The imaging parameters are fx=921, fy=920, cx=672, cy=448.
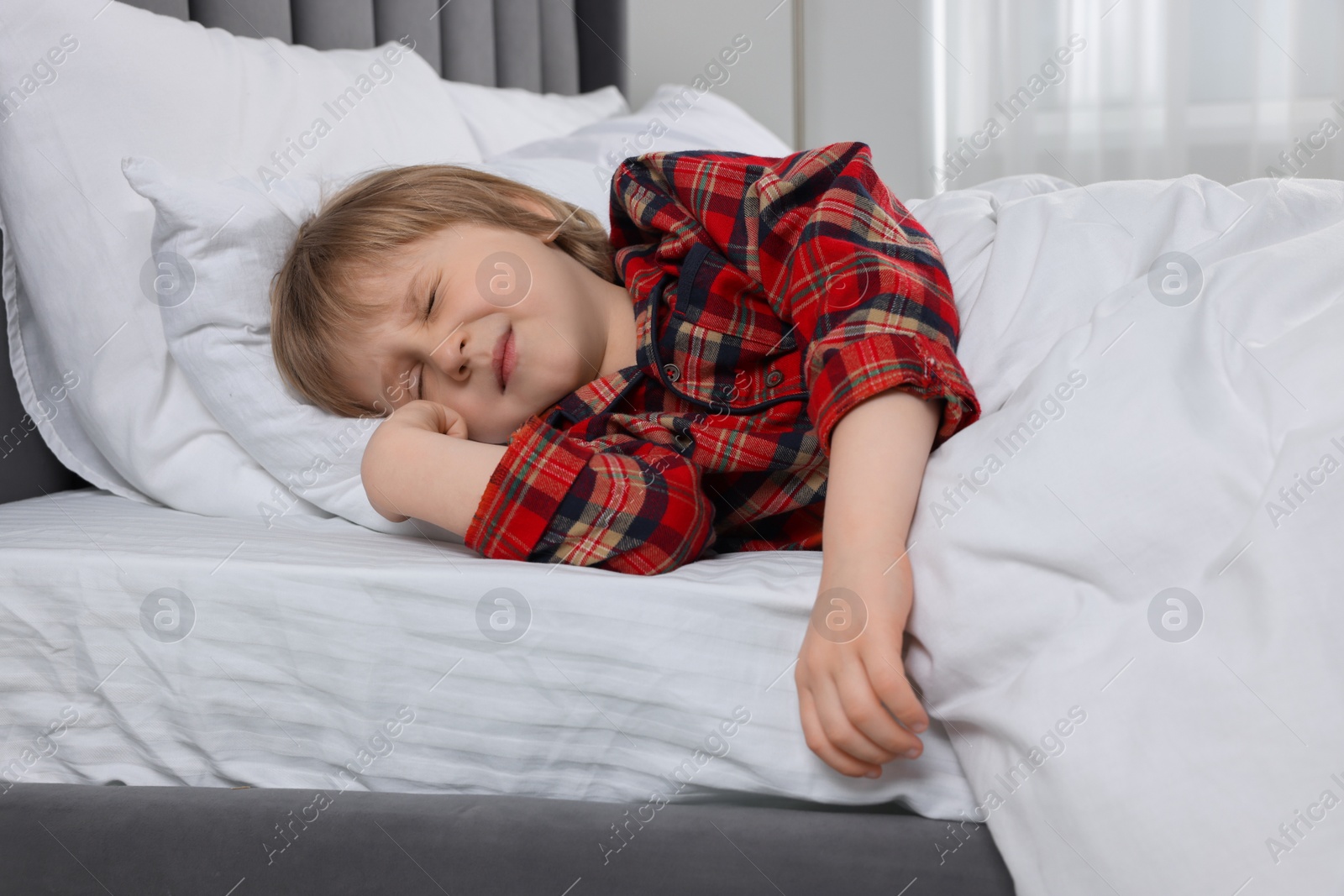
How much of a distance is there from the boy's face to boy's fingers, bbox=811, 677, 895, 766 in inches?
16.4

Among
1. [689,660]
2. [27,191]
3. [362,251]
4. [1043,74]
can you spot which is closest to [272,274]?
[362,251]

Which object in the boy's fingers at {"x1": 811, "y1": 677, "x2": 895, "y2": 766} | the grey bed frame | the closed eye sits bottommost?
the grey bed frame

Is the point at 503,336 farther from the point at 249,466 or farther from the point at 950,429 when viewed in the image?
the point at 950,429

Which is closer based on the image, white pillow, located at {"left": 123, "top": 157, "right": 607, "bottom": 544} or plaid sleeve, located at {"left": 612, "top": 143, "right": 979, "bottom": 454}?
plaid sleeve, located at {"left": 612, "top": 143, "right": 979, "bottom": 454}

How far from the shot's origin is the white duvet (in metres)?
→ 0.43

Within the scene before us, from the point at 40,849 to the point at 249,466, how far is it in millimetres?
364

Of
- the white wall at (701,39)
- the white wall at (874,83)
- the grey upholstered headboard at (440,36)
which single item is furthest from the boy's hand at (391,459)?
the white wall at (874,83)

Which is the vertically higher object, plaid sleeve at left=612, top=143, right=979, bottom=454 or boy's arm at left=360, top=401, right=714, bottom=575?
plaid sleeve at left=612, top=143, right=979, bottom=454

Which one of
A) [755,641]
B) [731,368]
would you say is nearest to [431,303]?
[731,368]

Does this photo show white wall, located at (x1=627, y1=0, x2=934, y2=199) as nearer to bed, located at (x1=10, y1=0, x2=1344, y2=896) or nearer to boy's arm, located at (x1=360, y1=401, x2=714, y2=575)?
bed, located at (x1=10, y1=0, x2=1344, y2=896)

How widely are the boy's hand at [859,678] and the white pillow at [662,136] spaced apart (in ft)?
2.59

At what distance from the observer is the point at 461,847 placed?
0.56m

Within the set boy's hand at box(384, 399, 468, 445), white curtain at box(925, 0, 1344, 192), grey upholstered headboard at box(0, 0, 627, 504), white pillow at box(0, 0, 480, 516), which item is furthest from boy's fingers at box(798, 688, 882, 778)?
white curtain at box(925, 0, 1344, 192)

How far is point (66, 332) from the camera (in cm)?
88
